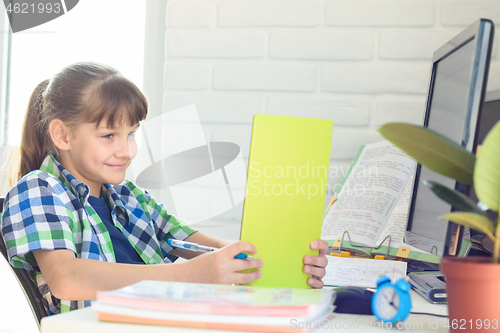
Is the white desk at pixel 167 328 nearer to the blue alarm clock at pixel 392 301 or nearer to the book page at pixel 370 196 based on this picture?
the blue alarm clock at pixel 392 301

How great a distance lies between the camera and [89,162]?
982 millimetres

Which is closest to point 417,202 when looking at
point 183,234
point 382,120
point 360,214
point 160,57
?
point 360,214

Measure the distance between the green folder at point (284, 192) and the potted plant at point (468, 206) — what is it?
0.19 m

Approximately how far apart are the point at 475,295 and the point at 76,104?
85 cm

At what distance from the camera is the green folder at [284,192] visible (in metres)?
0.64

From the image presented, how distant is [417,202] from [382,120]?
0.44 metres

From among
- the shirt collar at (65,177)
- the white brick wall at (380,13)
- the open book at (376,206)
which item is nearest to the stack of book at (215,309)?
the shirt collar at (65,177)

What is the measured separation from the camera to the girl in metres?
0.75

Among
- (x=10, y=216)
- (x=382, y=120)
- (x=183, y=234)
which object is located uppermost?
(x=382, y=120)

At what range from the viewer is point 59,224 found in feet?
2.65

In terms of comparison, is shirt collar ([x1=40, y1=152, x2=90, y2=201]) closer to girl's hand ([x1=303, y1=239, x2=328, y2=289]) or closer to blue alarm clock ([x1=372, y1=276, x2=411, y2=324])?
girl's hand ([x1=303, y1=239, x2=328, y2=289])

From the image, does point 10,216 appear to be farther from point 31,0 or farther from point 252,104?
point 31,0

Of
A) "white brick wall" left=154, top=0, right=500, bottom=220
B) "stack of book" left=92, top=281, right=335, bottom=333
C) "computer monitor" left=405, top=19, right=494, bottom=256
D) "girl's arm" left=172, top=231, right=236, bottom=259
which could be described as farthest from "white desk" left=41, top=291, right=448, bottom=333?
"white brick wall" left=154, top=0, right=500, bottom=220

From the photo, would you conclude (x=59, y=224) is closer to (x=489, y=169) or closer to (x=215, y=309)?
(x=215, y=309)
